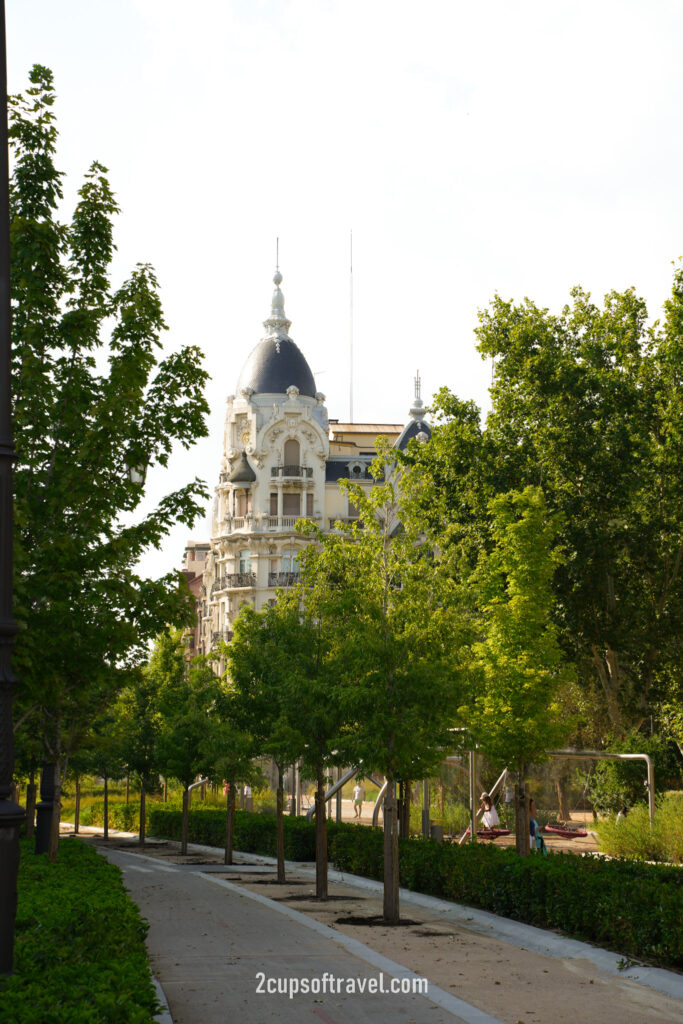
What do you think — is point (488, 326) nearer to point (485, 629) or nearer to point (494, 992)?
point (485, 629)

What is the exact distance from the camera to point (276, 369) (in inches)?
2884

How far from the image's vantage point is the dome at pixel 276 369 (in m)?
72.9

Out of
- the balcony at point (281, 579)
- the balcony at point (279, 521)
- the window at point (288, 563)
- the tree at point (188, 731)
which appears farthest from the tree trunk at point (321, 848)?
the balcony at point (279, 521)

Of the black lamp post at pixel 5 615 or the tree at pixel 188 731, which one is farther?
the tree at pixel 188 731

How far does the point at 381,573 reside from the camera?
2117 centimetres

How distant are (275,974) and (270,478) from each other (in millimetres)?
58948

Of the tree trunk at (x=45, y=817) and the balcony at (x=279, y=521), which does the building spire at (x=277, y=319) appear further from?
the tree trunk at (x=45, y=817)

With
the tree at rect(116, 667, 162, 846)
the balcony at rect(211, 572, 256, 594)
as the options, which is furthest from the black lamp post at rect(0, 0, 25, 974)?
the balcony at rect(211, 572, 256, 594)

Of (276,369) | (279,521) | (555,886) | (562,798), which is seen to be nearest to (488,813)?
(562,798)

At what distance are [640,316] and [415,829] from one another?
17.8m

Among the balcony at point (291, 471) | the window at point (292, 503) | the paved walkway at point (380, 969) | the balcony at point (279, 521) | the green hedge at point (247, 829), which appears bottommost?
the green hedge at point (247, 829)

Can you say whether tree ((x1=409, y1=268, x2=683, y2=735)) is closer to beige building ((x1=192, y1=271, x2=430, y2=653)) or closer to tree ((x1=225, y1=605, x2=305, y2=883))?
tree ((x1=225, y1=605, x2=305, y2=883))

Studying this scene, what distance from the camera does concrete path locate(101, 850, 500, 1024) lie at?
9602 millimetres

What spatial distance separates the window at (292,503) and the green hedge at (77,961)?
57.6 m
